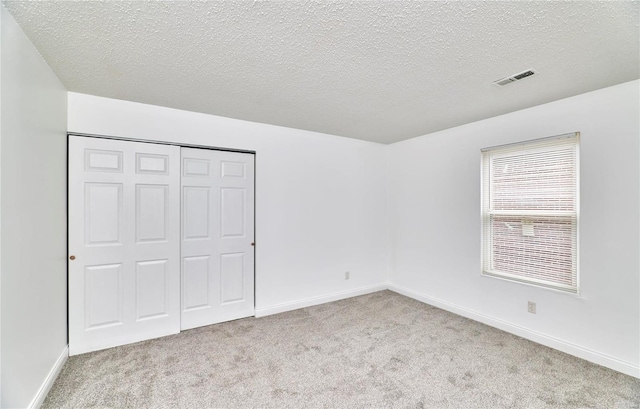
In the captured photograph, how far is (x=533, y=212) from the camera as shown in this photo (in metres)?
2.94

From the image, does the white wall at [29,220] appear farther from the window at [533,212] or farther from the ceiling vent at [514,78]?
the window at [533,212]

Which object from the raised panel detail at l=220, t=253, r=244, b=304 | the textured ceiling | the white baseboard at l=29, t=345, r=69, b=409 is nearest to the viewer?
the textured ceiling

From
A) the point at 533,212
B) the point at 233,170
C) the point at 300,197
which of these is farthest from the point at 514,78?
the point at 233,170

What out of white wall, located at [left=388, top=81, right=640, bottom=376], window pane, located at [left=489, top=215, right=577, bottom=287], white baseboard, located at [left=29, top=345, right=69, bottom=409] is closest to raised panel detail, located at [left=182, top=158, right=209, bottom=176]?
white baseboard, located at [left=29, top=345, right=69, bottom=409]

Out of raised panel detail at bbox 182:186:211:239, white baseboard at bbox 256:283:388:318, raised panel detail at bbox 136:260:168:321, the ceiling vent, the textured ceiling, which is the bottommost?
white baseboard at bbox 256:283:388:318

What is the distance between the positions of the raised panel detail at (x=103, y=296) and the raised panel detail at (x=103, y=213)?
0.90 ft

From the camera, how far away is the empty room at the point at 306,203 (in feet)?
5.48

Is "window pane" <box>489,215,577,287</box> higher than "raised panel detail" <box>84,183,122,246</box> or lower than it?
lower

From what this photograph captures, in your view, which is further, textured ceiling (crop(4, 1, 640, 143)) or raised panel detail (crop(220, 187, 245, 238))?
raised panel detail (crop(220, 187, 245, 238))

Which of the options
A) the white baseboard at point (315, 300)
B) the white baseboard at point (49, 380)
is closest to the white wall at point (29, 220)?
the white baseboard at point (49, 380)

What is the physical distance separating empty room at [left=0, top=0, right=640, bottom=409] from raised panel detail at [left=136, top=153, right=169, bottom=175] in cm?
2

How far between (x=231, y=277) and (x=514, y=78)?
11.1 ft

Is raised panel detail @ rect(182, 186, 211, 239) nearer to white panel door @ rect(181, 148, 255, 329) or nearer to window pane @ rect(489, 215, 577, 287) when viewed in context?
white panel door @ rect(181, 148, 255, 329)

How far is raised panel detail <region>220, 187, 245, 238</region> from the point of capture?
3322 mm
